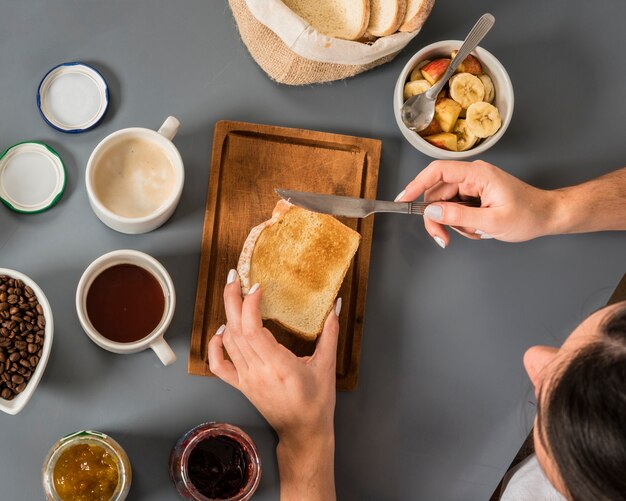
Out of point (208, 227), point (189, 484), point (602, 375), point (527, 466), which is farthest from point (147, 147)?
point (527, 466)

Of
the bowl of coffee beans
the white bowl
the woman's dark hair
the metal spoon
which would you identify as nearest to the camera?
the woman's dark hair

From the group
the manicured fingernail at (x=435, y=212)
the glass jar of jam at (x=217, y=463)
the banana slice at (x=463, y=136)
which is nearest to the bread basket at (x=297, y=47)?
the banana slice at (x=463, y=136)

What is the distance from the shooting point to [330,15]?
1312 millimetres

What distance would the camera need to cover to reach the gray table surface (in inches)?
52.5

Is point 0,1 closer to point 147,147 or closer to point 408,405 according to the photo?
point 147,147

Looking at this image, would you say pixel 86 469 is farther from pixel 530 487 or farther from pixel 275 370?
pixel 530 487

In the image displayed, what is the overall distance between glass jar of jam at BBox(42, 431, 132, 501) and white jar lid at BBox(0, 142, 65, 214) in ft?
1.64

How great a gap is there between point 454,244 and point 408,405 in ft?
1.30

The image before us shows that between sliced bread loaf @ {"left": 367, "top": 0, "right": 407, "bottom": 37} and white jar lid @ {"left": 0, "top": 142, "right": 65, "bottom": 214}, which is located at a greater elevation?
sliced bread loaf @ {"left": 367, "top": 0, "right": 407, "bottom": 37}

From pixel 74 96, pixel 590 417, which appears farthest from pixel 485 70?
pixel 74 96

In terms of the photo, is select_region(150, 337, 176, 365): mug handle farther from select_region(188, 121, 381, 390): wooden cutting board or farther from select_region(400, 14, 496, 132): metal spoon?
select_region(400, 14, 496, 132): metal spoon

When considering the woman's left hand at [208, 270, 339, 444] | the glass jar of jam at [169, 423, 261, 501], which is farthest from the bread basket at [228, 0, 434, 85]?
the glass jar of jam at [169, 423, 261, 501]

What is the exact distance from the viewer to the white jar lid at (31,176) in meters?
1.33

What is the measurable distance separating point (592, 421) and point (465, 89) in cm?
75
